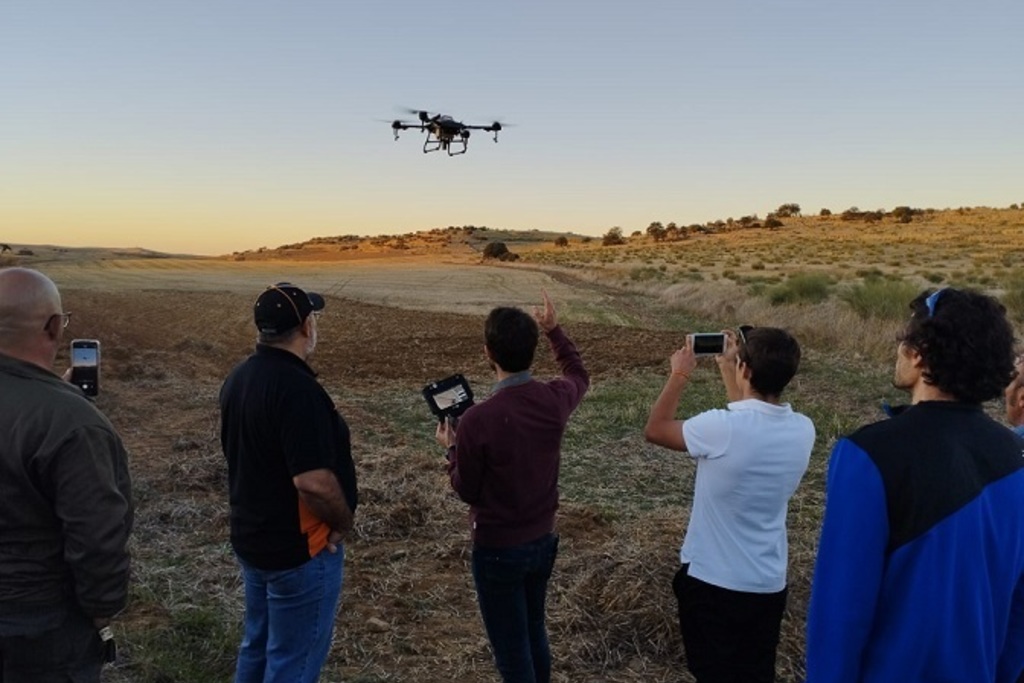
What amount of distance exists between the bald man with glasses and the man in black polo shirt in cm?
57

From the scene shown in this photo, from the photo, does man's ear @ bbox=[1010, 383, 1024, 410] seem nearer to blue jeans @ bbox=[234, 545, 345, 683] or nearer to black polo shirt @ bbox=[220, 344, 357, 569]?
black polo shirt @ bbox=[220, 344, 357, 569]

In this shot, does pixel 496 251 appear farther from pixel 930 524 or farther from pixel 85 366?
pixel 930 524

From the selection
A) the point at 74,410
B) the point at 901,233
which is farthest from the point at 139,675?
the point at 901,233

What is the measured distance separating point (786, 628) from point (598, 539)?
204cm

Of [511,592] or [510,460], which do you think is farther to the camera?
[511,592]

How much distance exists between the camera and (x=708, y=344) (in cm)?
365

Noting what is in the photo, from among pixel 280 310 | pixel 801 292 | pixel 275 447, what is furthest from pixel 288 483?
pixel 801 292

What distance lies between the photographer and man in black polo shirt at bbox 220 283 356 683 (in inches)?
126

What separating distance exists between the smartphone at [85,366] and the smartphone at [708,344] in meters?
2.81

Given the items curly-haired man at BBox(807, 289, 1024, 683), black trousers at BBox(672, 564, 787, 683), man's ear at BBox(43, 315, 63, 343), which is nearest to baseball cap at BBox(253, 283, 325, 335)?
man's ear at BBox(43, 315, 63, 343)

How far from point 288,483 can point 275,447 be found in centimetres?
17

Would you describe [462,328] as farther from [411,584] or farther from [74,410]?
[74,410]

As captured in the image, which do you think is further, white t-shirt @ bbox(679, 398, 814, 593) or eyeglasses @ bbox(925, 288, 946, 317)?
white t-shirt @ bbox(679, 398, 814, 593)

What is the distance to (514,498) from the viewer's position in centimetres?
359
